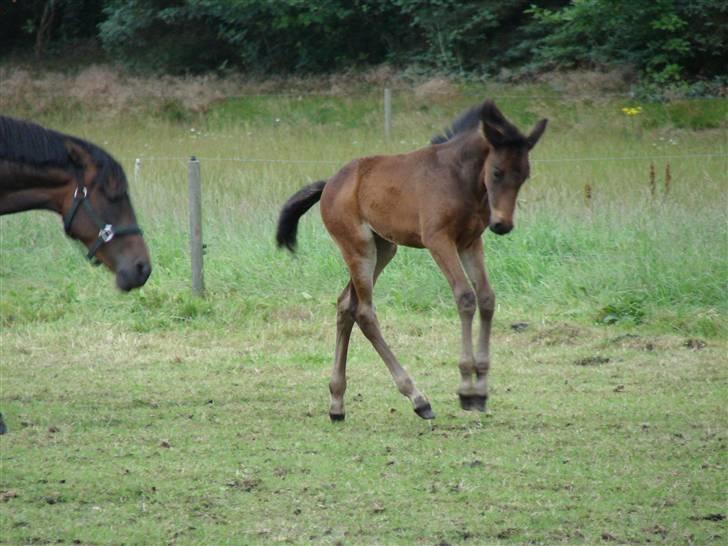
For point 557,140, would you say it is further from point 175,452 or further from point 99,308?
point 175,452

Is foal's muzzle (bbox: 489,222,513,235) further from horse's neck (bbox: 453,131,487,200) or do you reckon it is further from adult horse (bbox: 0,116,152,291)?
adult horse (bbox: 0,116,152,291)

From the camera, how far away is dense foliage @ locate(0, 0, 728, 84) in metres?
26.5

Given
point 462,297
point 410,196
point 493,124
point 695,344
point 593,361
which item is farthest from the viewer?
point 695,344

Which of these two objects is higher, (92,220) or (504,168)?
(504,168)

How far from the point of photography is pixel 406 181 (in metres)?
7.43

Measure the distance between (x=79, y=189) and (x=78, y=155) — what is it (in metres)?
0.19

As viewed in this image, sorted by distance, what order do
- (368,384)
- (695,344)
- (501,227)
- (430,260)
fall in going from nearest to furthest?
(501,227) < (368,384) < (695,344) < (430,260)

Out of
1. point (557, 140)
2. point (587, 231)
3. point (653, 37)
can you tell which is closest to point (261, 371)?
point (587, 231)

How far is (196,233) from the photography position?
11.3 meters

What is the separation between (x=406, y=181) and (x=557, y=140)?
13.0 meters

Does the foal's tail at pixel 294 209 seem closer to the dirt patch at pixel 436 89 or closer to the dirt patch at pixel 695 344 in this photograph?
the dirt patch at pixel 695 344

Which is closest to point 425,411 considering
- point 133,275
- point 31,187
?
point 133,275

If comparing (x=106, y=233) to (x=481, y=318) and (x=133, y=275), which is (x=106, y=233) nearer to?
(x=133, y=275)

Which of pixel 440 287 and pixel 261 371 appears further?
pixel 440 287
